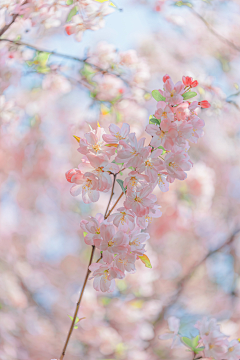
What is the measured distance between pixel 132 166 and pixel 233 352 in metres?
0.50

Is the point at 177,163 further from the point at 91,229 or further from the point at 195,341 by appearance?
the point at 195,341

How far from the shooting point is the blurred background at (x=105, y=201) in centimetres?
126

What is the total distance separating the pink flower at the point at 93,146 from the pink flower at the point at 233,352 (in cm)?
52

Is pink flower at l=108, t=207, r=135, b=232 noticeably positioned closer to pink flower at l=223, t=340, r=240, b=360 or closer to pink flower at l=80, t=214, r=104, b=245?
pink flower at l=80, t=214, r=104, b=245

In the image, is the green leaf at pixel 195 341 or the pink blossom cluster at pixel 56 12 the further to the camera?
the pink blossom cluster at pixel 56 12

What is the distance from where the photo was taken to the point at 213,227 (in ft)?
5.35

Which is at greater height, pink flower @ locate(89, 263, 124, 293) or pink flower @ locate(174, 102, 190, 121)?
pink flower @ locate(174, 102, 190, 121)

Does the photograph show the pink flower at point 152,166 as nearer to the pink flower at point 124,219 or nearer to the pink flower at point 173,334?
the pink flower at point 124,219

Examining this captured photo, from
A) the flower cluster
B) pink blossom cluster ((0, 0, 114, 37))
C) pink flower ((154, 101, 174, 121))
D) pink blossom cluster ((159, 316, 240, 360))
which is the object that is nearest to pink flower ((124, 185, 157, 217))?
the flower cluster

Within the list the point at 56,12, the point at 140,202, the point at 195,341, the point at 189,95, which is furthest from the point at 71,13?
the point at 195,341

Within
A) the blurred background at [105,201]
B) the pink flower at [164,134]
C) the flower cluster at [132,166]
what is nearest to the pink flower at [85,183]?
the flower cluster at [132,166]

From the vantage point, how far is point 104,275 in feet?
1.44

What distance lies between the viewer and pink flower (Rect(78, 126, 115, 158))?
1.32 feet

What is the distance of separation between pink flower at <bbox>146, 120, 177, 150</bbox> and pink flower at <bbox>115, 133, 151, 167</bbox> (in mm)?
20
